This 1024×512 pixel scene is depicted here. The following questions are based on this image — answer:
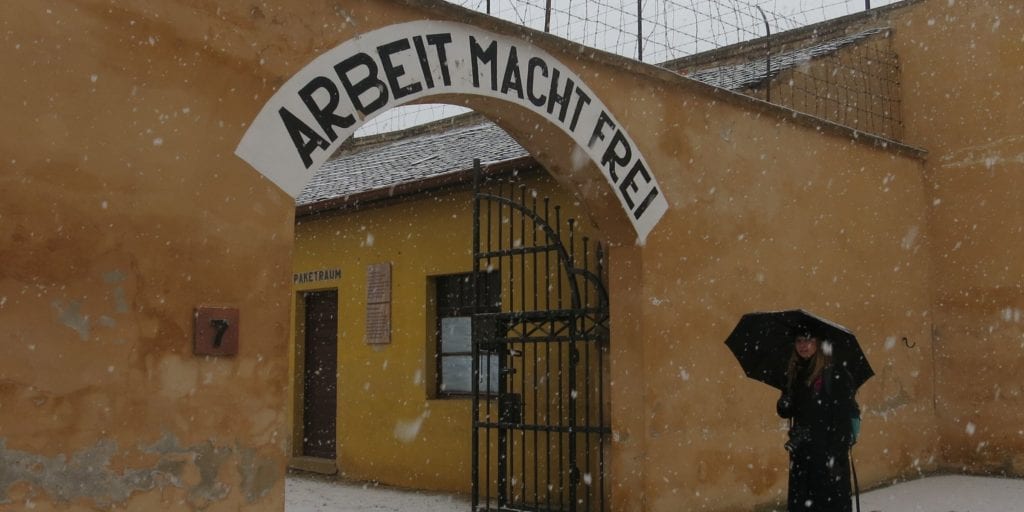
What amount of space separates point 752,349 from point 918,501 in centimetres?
393

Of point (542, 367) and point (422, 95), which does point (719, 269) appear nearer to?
point (542, 367)

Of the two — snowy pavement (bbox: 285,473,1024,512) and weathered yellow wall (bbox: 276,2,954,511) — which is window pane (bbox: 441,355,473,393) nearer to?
weathered yellow wall (bbox: 276,2,954,511)

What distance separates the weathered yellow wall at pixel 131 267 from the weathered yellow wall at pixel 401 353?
14.6ft

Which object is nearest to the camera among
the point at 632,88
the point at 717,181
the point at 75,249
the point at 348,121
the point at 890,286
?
the point at 75,249

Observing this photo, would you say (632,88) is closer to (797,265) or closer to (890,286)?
(797,265)

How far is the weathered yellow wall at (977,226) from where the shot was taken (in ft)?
36.4

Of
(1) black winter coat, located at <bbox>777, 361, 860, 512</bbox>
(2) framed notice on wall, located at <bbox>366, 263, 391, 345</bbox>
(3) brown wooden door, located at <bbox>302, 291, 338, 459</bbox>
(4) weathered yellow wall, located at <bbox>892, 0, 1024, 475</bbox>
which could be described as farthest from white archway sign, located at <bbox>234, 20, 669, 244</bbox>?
(3) brown wooden door, located at <bbox>302, 291, 338, 459</bbox>

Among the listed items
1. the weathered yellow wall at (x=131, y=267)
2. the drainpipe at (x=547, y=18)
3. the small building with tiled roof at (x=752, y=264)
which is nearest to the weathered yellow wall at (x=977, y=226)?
the small building with tiled roof at (x=752, y=264)

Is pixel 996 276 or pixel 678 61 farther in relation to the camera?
pixel 678 61

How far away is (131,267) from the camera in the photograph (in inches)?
199

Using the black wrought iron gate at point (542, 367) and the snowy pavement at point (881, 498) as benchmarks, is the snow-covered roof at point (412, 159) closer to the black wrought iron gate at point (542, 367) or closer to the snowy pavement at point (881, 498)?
the black wrought iron gate at point (542, 367)

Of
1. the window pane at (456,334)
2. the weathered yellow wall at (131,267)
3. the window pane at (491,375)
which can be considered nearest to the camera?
the weathered yellow wall at (131,267)

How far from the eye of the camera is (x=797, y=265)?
9359 millimetres

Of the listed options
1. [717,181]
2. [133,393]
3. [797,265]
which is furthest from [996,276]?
[133,393]
